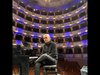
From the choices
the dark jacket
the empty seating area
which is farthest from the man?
the empty seating area

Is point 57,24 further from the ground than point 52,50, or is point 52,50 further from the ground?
point 57,24

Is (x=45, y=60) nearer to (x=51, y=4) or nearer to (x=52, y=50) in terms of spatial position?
(x=52, y=50)

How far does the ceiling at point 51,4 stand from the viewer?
30594 mm

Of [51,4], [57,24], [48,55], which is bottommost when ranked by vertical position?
[48,55]

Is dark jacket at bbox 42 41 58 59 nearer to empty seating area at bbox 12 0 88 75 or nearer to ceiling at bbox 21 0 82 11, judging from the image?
empty seating area at bbox 12 0 88 75

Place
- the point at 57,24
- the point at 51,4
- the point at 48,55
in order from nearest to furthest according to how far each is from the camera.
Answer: the point at 48,55 < the point at 57,24 < the point at 51,4

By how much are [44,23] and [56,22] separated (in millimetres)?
1997

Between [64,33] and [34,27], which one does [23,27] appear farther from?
[64,33]

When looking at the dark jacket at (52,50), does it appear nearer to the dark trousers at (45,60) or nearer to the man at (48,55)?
the man at (48,55)

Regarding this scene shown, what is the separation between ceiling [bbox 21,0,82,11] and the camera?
100 feet

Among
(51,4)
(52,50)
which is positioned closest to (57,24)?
(51,4)

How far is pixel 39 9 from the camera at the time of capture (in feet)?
101

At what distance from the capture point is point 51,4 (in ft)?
108
